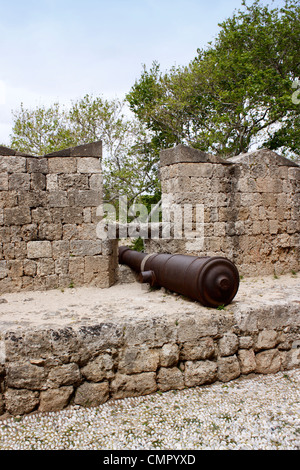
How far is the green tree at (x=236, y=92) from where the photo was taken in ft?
47.3

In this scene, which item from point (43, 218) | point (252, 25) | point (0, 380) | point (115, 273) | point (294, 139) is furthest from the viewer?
point (252, 25)

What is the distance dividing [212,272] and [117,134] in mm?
14015

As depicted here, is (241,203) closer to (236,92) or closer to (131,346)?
(131,346)

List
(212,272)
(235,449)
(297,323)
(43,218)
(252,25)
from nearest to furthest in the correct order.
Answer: (235,449) < (212,272) < (297,323) < (43,218) < (252,25)

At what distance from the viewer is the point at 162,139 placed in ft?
60.7

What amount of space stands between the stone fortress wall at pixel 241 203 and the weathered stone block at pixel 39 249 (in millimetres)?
2199

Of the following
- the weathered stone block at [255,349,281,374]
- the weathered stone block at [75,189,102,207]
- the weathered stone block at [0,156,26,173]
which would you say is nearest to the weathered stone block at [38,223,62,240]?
the weathered stone block at [75,189,102,207]

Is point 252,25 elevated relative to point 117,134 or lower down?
elevated

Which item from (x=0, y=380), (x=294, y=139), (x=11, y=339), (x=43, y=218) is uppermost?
(x=294, y=139)

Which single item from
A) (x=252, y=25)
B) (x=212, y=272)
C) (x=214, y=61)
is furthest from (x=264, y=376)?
(x=252, y=25)

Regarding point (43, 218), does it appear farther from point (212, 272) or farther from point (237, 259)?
point (237, 259)

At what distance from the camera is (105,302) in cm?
558

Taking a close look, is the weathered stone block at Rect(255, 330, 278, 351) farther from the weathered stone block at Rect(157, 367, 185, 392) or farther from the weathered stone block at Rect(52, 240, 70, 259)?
the weathered stone block at Rect(52, 240, 70, 259)

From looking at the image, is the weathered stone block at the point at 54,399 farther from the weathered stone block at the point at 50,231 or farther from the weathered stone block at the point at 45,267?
the weathered stone block at the point at 50,231
